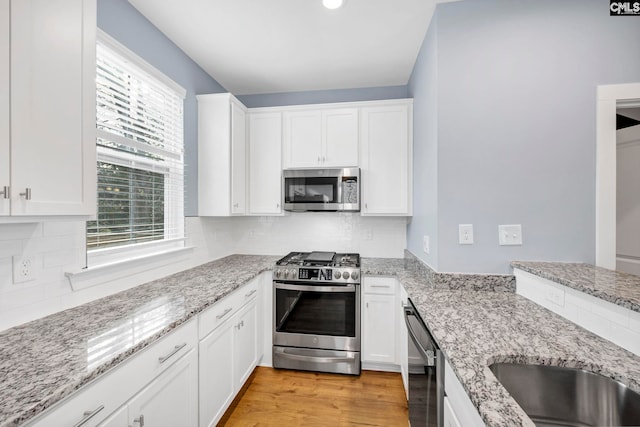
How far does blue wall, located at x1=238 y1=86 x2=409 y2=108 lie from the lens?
2.99 m

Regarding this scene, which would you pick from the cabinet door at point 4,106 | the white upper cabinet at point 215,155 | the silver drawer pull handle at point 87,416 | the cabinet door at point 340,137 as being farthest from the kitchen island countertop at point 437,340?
the cabinet door at point 340,137

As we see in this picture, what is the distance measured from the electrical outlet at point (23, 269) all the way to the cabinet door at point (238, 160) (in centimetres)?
143

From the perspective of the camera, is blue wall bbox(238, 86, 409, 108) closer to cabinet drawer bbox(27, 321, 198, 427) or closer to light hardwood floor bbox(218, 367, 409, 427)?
cabinet drawer bbox(27, 321, 198, 427)

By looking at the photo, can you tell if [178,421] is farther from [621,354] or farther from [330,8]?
[330,8]

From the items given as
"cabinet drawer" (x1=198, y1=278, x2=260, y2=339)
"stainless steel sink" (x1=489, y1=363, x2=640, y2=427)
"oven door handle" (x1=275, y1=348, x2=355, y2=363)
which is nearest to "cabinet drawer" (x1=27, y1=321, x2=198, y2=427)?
"cabinet drawer" (x1=198, y1=278, x2=260, y2=339)

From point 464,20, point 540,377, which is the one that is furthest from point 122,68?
point 540,377

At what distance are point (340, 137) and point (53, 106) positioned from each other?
7.00ft

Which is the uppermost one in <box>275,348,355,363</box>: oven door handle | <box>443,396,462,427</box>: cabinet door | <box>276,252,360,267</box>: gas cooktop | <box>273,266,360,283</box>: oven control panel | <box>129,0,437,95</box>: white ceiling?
<box>129,0,437,95</box>: white ceiling

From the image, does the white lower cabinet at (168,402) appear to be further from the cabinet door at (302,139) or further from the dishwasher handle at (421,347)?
the cabinet door at (302,139)

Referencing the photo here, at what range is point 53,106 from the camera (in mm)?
1072

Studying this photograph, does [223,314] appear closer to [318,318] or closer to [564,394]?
[318,318]

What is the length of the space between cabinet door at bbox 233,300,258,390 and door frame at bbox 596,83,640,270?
2.35 m

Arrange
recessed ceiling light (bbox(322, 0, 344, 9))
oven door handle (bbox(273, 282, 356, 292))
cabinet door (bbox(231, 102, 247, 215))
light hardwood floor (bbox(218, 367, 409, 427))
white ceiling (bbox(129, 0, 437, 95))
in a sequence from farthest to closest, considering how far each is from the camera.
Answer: cabinet door (bbox(231, 102, 247, 215)) < oven door handle (bbox(273, 282, 356, 292)) < light hardwood floor (bbox(218, 367, 409, 427)) < white ceiling (bbox(129, 0, 437, 95)) < recessed ceiling light (bbox(322, 0, 344, 9))

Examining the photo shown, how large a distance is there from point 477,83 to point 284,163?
1793 mm
